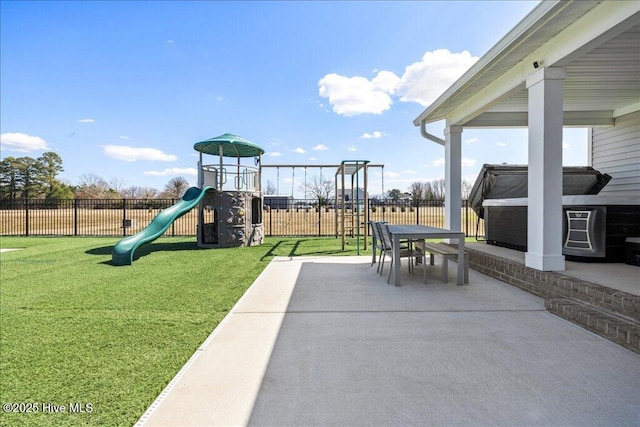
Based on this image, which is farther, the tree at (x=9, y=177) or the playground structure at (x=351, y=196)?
the tree at (x=9, y=177)

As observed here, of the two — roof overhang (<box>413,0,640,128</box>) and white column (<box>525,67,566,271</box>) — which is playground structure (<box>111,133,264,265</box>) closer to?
roof overhang (<box>413,0,640,128</box>)

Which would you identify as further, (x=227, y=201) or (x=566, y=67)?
(x=227, y=201)

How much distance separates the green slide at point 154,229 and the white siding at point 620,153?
10.3m

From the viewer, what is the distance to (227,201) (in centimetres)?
985

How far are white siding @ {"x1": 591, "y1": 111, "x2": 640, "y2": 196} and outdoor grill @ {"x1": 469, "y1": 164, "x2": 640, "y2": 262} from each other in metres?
0.25

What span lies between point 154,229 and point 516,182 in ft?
30.6

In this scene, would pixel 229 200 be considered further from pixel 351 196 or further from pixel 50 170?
pixel 50 170

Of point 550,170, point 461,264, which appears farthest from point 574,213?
point 461,264

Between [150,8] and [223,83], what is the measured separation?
201 inches

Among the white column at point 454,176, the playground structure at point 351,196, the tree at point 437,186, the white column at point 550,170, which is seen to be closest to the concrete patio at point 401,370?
the white column at point 550,170

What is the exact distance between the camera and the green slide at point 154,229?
22.9ft

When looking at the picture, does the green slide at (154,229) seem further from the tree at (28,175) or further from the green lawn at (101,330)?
the tree at (28,175)

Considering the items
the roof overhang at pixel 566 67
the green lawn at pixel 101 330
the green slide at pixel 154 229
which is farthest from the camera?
the green slide at pixel 154 229

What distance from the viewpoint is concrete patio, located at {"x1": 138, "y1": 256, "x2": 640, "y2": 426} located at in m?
1.83
